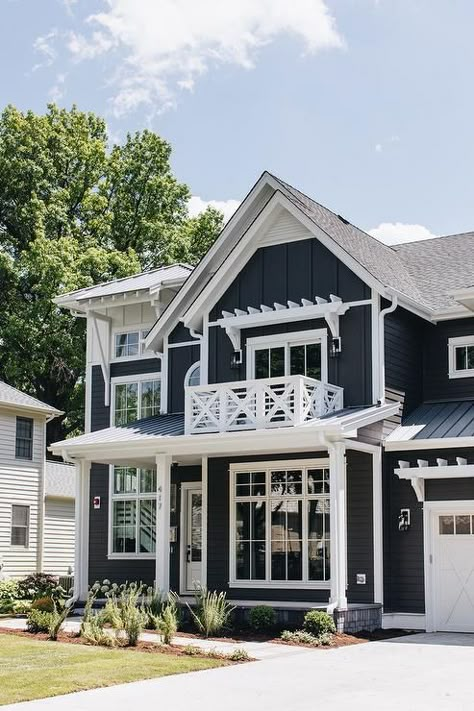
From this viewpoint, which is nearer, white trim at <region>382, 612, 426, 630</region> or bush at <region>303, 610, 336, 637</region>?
bush at <region>303, 610, 336, 637</region>

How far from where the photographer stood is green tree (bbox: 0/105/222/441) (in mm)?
37531

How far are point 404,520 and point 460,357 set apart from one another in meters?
3.62

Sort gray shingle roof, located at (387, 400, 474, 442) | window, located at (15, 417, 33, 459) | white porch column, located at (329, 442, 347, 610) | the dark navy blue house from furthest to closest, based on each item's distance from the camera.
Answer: window, located at (15, 417, 33, 459) → gray shingle roof, located at (387, 400, 474, 442) → the dark navy blue house → white porch column, located at (329, 442, 347, 610)

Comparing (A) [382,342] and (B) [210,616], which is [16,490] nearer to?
(B) [210,616]

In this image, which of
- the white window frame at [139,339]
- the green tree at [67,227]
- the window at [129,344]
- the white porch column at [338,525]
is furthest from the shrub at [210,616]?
the green tree at [67,227]

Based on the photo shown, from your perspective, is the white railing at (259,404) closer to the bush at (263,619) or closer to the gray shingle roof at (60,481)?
the bush at (263,619)

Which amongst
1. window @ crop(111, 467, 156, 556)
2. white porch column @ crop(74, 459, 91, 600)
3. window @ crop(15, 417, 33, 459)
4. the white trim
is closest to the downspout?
the white trim

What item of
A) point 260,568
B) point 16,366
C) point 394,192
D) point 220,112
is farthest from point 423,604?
point 16,366

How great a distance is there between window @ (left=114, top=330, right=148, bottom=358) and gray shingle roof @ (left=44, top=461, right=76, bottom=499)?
5.37 m

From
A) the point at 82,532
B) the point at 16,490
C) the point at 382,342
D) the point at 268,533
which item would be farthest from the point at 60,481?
the point at 382,342

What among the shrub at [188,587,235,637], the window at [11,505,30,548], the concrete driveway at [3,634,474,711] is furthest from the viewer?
the window at [11,505,30,548]

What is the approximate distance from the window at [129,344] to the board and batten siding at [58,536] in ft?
22.7

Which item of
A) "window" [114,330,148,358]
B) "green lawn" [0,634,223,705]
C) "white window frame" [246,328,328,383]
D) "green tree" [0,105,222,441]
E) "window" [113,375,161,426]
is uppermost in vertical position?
"green tree" [0,105,222,441]

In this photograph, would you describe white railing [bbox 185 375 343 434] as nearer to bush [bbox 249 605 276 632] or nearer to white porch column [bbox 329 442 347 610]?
white porch column [bbox 329 442 347 610]
